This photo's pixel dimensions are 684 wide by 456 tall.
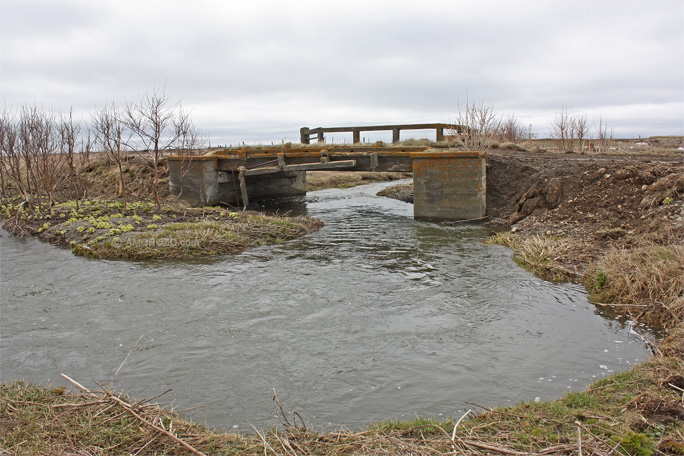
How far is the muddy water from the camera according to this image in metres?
6.37

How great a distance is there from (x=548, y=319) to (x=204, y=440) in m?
6.41

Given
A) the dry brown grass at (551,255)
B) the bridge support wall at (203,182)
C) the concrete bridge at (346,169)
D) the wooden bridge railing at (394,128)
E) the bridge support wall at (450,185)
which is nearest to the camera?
the dry brown grass at (551,255)

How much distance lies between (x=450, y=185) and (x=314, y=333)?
12018 mm

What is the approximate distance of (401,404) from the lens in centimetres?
607

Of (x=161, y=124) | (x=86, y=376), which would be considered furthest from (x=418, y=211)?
(x=86, y=376)

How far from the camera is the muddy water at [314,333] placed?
20.9 feet

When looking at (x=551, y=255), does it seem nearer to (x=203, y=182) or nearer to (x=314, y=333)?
(x=314, y=333)

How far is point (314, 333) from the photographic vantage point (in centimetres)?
827

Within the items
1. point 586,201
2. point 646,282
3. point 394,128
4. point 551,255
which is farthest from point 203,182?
point 646,282

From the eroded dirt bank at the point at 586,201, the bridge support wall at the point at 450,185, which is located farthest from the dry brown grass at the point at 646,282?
the bridge support wall at the point at 450,185

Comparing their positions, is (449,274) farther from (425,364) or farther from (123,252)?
(123,252)

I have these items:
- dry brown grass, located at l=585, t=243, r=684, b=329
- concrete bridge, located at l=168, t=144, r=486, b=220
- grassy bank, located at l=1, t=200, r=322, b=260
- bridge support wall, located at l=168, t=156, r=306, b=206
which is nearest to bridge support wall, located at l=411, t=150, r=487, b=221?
concrete bridge, located at l=168, t=144, r=486, b=220

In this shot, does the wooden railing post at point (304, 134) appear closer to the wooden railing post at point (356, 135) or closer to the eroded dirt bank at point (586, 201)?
the wooden railing post at point (356, 135)

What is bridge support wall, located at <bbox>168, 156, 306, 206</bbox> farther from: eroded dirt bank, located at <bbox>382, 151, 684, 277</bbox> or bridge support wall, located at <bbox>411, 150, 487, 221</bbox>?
eroded dirt bank, located at <bbox>382, 151, 684, 277</bbox>
